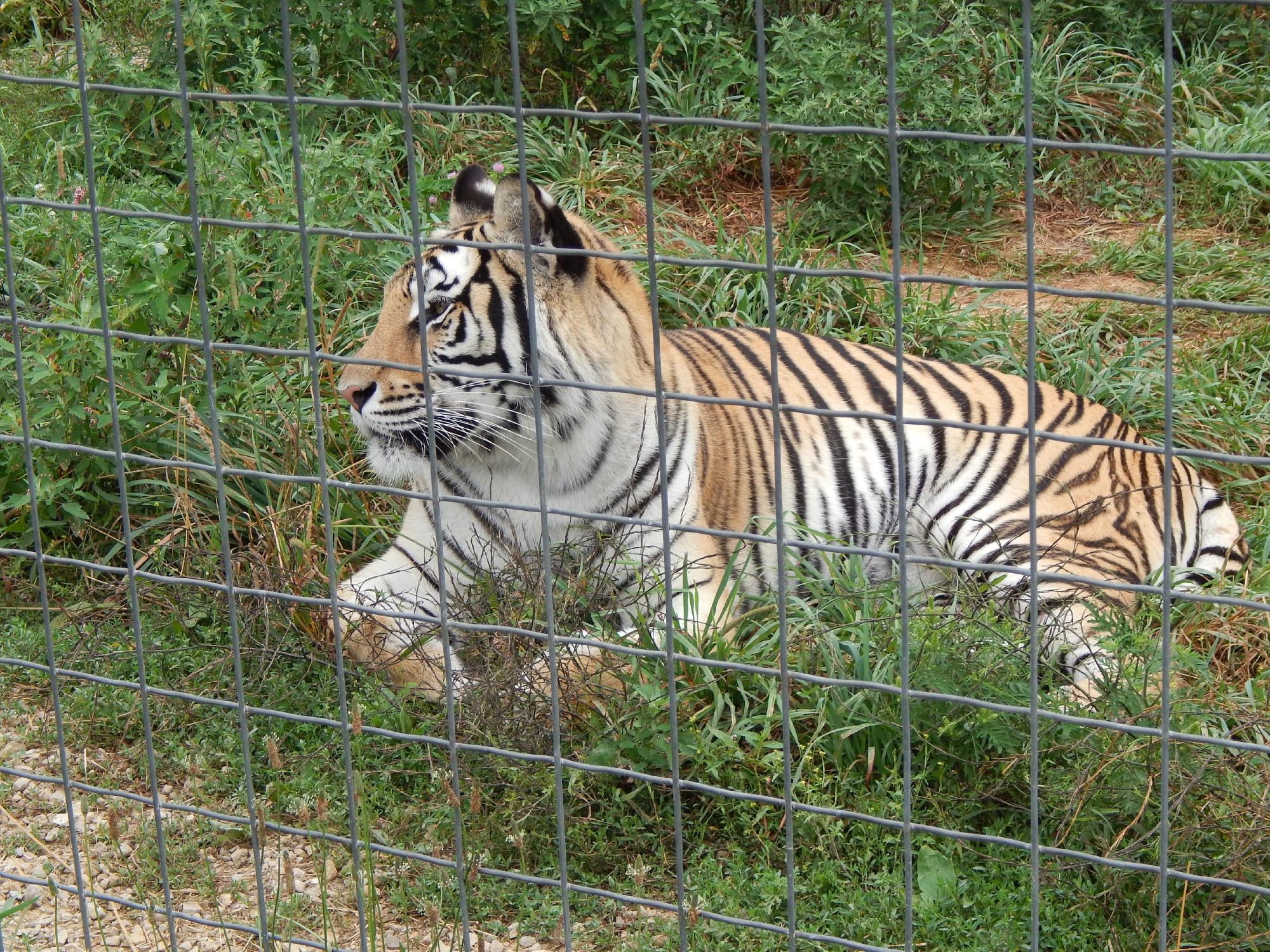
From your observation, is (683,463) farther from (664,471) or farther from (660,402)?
(660,402)

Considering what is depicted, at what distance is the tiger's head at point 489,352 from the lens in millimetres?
3625

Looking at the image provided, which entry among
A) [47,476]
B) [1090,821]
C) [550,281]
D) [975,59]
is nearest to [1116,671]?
[1090,821]

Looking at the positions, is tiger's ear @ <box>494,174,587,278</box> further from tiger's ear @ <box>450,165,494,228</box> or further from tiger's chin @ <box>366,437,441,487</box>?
tiger's chin @ <box>366,437,441,487</box>

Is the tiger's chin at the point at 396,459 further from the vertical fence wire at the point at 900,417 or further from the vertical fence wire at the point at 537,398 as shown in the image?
the vertical fence wire at the point at 900,417

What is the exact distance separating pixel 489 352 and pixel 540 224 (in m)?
0.57

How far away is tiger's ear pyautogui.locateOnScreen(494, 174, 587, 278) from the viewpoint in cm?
332

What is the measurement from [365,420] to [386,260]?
1.49m

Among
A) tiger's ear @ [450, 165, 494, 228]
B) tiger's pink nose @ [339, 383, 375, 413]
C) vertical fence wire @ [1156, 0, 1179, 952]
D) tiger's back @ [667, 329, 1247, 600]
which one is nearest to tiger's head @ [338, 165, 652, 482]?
tiger's pink nose @ [339, 383, 375, 413]

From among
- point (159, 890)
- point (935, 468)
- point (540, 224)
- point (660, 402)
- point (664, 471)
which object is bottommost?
point (159, 890)

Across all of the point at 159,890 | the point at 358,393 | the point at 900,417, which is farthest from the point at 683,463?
the point at 900,417

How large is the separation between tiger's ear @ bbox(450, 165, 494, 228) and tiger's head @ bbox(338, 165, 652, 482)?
16 centimetres

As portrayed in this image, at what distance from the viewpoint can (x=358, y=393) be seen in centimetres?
374

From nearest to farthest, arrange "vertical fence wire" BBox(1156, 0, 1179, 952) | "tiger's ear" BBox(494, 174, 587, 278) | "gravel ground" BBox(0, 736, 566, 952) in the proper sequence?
"vertical fence wire" BBox(1156, 0, 1179, 952)
"gravel ground" BBox(0, 736, 566, 952)
"tiger's ear" BBox(494, 174, 587, 278)

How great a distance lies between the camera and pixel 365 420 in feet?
12.3
